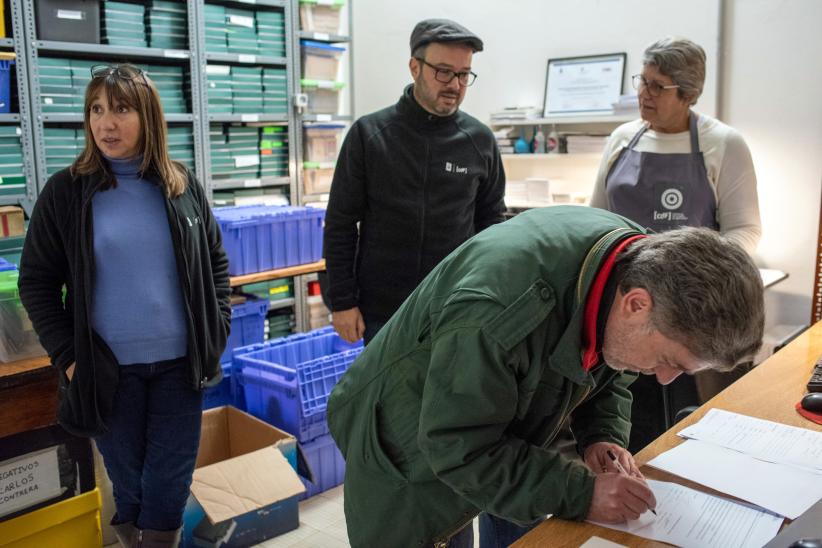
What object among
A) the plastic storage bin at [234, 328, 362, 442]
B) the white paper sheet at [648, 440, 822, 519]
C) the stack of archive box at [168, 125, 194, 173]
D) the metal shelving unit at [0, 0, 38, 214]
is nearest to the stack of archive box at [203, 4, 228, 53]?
the stack of archive box at [168, 125, 194, 173]

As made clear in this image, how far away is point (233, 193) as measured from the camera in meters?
4.73

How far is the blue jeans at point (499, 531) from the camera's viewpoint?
1687 millimetres

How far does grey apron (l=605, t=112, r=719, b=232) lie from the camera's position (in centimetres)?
240

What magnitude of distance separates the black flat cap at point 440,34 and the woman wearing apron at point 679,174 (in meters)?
0.58

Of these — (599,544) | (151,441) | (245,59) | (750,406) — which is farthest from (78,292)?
(245,59)

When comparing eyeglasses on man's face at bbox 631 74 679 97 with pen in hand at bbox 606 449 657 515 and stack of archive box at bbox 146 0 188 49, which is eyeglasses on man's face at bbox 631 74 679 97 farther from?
stack of archive box at bbox 146 0 188 49

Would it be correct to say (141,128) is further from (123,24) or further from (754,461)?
(123,24)

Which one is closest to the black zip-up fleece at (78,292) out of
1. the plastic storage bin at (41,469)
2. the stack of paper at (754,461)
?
the plastic storage bin at (41,469)

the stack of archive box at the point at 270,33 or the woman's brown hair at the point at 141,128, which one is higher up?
the stack of archive box at the point at 270,33

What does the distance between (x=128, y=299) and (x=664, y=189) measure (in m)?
1.68

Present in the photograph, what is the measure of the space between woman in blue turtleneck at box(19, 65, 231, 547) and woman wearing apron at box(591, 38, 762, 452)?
4.60 feet

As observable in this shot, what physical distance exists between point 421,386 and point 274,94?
3.90m

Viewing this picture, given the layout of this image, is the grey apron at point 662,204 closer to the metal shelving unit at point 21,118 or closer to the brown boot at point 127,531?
the brown boot at point 127,531

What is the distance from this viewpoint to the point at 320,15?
5051 millimetres
